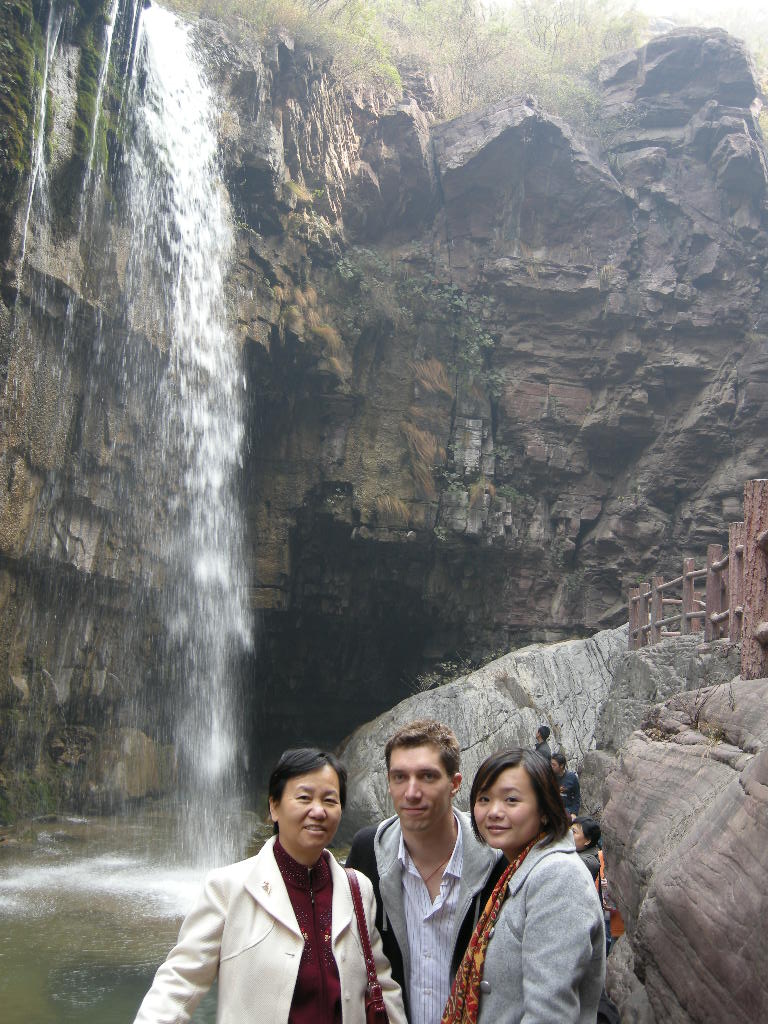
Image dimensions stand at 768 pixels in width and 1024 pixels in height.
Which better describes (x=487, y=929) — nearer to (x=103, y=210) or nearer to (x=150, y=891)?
(x=150, y=891)

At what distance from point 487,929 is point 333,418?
47.1 ft

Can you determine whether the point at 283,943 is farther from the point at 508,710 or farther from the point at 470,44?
the point at 470,44

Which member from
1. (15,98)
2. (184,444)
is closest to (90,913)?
(184,444)

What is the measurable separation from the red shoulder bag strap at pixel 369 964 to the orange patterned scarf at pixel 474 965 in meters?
0.20

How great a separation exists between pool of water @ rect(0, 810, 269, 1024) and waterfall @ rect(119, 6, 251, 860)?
161 cm

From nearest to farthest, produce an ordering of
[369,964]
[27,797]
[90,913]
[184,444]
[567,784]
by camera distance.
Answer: [369,964], [567,784], [90,913], [27,797], [184,444]

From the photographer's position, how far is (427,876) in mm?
2510

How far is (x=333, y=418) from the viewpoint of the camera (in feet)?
53.4

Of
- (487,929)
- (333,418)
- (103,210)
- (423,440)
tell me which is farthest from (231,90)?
(487,929)

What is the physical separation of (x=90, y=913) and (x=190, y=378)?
834 centimetres

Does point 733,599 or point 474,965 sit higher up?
point 733,599

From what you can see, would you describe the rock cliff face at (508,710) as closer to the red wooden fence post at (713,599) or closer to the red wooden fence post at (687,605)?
the red wooden fence post at (687,605)

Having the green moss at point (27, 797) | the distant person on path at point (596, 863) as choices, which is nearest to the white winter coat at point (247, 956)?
the distant person on path at point (596, 863)

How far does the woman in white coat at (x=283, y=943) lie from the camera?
2119mm
